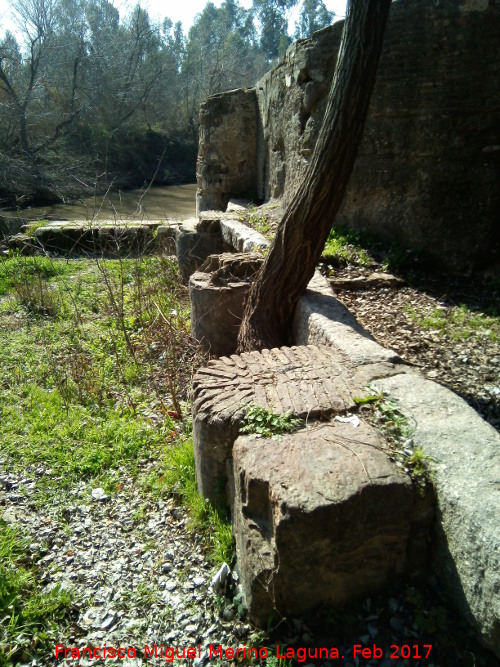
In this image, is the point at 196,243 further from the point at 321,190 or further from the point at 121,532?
the point at 121,532

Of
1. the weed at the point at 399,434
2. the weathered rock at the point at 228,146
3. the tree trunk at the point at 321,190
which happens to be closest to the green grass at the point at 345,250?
the tree trunk at the point at 321,190

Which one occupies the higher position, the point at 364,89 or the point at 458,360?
the point at 364,89

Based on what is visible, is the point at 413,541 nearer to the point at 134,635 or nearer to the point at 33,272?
the point at 134,635

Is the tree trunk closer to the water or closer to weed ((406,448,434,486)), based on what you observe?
weed ((406,448,434,486))

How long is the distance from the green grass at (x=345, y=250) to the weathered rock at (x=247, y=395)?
2.45 m

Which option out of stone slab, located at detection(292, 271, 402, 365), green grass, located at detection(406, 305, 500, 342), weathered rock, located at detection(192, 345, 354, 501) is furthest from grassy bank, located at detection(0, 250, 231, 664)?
green grass, located at detection(406, 305, 500, 342)

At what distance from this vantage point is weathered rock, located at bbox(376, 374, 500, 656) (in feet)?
5.04

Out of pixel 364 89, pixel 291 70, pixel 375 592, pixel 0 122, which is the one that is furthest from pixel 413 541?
pixel 0 122

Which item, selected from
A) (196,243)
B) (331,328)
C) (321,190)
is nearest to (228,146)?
(196,243)

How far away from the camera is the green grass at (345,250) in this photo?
516cm

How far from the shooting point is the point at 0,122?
1573cm

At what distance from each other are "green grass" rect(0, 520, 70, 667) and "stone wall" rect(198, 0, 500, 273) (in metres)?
4.22

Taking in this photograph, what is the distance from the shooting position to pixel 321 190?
12.1 ft

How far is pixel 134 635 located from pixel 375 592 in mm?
1004
